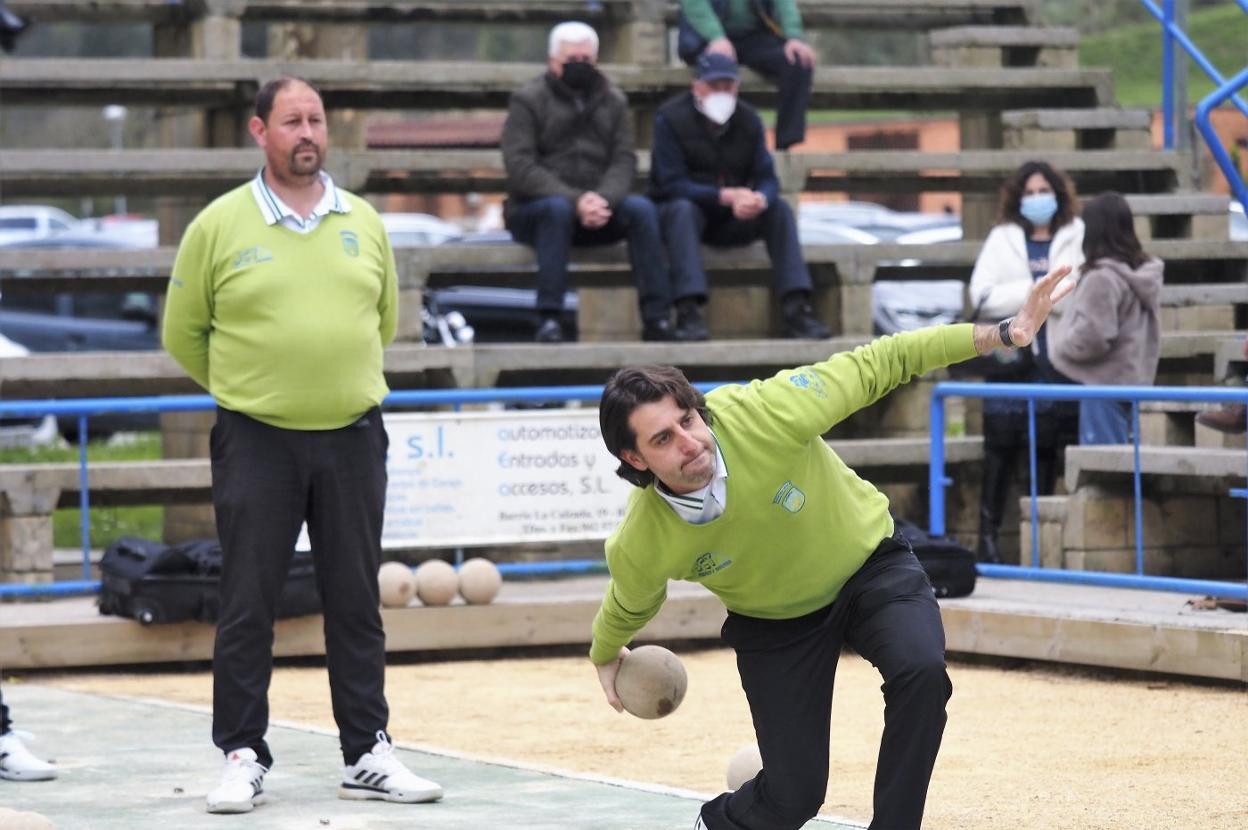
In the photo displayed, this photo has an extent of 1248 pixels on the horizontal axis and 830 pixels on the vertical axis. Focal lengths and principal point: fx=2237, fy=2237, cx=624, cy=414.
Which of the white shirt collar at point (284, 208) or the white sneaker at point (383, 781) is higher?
the white shirt collar at point (284, 208)

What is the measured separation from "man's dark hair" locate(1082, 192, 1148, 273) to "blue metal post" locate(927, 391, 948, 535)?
990mm

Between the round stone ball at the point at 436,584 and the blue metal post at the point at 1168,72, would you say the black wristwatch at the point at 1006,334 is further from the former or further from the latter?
the blue metal post at the point at 1168,72

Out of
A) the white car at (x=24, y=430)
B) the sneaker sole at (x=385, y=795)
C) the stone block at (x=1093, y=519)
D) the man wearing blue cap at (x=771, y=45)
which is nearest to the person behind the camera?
the sneaker sole at (x=385, y=795)

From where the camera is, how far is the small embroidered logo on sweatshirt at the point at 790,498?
555cm

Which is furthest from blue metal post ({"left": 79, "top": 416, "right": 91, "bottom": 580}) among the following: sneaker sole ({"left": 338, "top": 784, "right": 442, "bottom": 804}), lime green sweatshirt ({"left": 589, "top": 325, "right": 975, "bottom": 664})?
lime green sweatshirt ({"left": 589, "top": 325, "right": 975, "bottom": 664})

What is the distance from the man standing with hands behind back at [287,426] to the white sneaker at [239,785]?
0.04 feet

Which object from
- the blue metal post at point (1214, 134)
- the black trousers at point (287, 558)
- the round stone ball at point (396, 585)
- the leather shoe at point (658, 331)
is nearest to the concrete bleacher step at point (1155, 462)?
the blue metal post at point (1214, 134)

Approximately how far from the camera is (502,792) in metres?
7.28

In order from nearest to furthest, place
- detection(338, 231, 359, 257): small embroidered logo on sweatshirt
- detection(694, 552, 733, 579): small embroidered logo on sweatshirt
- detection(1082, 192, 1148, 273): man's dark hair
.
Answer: detection(694, 552, 733, 579): small embroidered logo on sweatshirt → detection(338, 231, 359, 257): small embroidered logo on sweatshirt → detection(1082, 192, 1148, 273): man's dark hair

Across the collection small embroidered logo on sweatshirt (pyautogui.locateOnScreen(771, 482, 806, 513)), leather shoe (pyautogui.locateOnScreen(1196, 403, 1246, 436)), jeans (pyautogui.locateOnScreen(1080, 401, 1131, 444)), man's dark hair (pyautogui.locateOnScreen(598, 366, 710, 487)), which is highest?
man's dark hair (pyautogui.locateOnScreen(598, 366, 710, 487))

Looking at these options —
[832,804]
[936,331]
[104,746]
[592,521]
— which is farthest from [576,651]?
[936,331]

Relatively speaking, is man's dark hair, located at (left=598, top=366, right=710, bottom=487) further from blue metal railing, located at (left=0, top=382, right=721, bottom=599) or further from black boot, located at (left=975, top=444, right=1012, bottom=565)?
black boot, located at (left=975, top=444, right=1012, bottom=565)

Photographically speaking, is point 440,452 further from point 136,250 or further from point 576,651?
point 136,250

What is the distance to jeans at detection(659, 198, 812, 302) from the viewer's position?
12.4 meters
